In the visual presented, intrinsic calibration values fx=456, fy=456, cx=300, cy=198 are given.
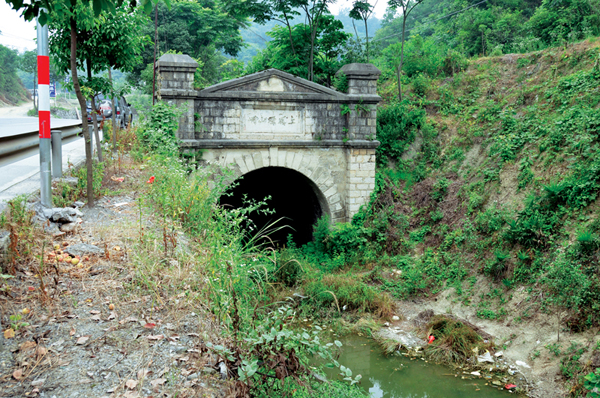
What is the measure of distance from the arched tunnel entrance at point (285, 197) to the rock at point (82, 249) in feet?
Result: 23.9

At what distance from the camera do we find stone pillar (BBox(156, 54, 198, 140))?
30.9 feet

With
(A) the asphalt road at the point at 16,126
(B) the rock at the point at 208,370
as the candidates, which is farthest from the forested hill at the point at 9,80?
(B) the rock at the point at 208,370

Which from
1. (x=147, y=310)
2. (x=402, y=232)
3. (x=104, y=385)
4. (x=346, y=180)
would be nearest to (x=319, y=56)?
(x=346, y=180)

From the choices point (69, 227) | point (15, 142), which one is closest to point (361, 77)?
point (15, 142)

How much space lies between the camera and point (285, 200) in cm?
1370

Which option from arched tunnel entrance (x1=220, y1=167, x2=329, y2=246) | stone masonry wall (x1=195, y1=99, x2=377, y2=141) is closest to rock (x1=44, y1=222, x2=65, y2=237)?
stone masonry wall (x1=195, y1=99, x2=377, y2=141)

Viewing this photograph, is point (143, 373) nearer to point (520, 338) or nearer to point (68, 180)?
point (68, 180)

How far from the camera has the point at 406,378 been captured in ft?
21.0

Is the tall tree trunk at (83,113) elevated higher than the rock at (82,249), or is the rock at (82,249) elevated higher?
the tall tree trunk at (83,113)

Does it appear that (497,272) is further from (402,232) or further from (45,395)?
(45,395)

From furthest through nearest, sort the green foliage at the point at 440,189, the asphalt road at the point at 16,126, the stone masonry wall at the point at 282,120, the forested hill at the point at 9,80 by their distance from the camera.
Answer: the forested hill at the point at 9,80, the green foliage at the point at 440,189, the stone masonry wall at the point at 282,120, the asphalt road at the point at 16,126

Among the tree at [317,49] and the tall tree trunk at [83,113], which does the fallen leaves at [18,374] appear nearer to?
the tall tree trunk at [83,113]

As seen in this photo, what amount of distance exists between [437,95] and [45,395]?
1256 centimetres

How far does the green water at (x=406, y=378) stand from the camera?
5.99 metres
